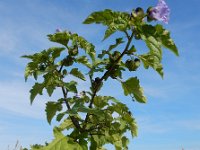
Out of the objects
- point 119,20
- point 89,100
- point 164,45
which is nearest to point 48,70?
point 89,100

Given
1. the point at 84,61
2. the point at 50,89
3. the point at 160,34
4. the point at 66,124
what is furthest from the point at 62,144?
the point at 160,34

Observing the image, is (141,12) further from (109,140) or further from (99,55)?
(109,140)

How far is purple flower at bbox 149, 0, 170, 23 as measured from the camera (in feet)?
15.6

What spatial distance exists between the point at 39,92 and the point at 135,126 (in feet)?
4.19

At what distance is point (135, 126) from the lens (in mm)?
5523

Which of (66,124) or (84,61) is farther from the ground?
(84,61)

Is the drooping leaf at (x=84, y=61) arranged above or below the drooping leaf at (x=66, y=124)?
above

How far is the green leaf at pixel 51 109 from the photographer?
5.56 m

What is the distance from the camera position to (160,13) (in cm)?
478

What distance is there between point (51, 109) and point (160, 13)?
1.87 m

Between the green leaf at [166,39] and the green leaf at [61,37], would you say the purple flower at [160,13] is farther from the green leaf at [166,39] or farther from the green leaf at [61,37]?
the green leaf at [61,37]

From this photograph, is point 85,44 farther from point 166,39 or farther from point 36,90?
point 166,39

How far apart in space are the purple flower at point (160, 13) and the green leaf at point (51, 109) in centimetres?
169

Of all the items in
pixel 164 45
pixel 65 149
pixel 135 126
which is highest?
pixel 164 45
